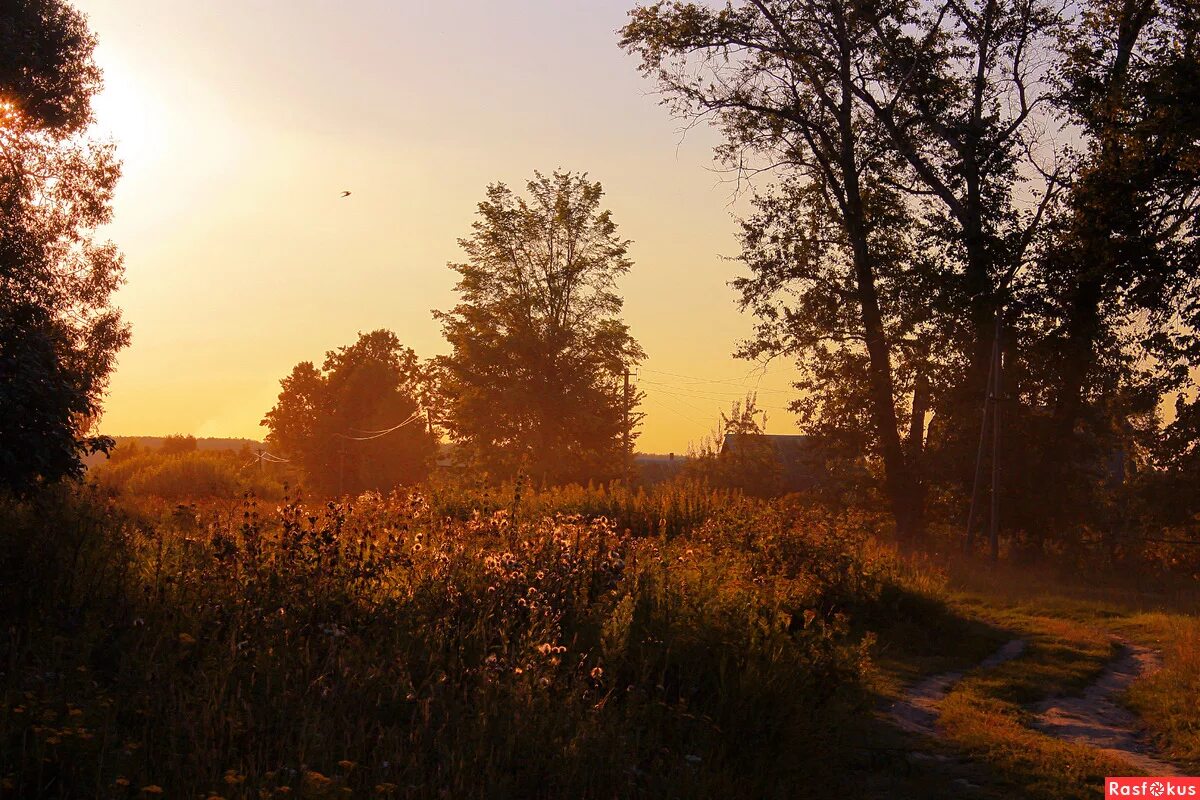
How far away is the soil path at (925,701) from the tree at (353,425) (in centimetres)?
5831

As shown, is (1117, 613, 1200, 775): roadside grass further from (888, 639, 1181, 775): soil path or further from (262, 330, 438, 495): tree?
(262, 330, 438, 495): tree

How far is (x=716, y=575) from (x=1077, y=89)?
71.0 ft

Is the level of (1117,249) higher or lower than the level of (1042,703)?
higher

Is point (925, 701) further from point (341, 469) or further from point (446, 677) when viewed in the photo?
point (341, 469)

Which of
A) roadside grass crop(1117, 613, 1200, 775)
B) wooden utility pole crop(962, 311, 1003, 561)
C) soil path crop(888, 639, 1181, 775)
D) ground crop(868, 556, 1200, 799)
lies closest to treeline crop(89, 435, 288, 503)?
wooden utility pole crop(962, 311, 1003, 561)

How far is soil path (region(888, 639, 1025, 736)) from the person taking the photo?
915 cm

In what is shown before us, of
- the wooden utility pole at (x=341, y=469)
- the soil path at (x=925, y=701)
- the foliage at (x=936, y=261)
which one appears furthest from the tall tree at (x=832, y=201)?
the wooden utility pole at (x=341, y=469)

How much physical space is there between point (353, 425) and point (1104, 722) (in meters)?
64.6

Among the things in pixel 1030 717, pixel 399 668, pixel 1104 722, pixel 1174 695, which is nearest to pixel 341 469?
pixel 1174 695

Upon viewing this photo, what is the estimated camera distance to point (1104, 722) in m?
9.65

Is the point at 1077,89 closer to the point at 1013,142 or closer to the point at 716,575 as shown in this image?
the point at 1013,142

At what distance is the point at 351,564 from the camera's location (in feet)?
30.7

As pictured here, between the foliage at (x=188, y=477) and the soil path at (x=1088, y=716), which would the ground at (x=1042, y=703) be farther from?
the foliage at (x=188, y=477)

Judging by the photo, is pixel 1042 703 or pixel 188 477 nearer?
pixel 1042 703
